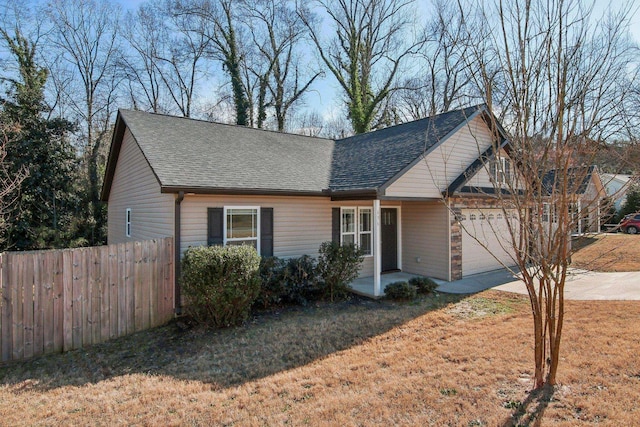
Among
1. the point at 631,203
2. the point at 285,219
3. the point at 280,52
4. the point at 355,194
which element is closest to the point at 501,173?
the point at 355,194

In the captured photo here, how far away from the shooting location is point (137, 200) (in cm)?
1008

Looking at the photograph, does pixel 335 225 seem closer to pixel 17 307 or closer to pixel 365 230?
pixel 365 230

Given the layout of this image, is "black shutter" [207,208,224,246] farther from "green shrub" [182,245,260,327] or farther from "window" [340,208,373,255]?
"window" [340,208,373,255]

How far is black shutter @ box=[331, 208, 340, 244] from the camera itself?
394 inches

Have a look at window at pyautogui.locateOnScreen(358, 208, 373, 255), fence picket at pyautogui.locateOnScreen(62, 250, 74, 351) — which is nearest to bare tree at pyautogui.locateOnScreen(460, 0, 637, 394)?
fence picket at pyautogui.locateOnScreen(62, 250, 74, 351)

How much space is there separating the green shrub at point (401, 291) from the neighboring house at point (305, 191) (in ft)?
1.00

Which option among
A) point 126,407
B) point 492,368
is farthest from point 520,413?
point 126,407

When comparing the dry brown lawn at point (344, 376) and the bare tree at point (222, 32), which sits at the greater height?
the bare tree at point (222, 32)

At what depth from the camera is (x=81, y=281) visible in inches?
238

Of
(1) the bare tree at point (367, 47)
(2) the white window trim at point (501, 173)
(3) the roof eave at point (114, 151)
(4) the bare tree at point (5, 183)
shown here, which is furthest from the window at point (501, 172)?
(1) the bare tree at point (367, 47)

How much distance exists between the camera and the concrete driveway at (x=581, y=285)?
8.05 metres

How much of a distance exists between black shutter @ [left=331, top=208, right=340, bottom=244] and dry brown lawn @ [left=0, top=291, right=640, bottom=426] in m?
3.27

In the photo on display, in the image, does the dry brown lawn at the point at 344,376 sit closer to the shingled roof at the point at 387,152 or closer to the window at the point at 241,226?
the window at the point at 241,226

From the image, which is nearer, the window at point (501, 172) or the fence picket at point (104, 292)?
the window at point (501, 172)
